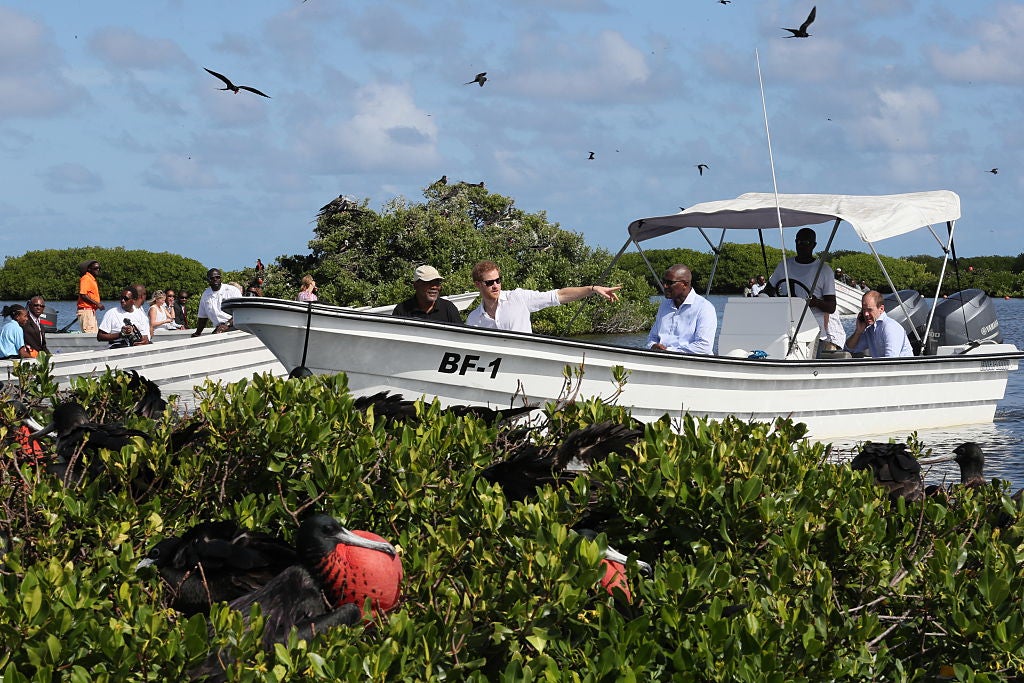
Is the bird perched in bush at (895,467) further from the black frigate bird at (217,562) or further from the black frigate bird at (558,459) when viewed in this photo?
the black frigate bird at (217,562)

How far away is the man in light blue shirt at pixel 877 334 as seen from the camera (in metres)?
12.8

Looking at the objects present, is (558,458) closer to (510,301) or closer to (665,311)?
(510,301)

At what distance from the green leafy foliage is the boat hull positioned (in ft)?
234

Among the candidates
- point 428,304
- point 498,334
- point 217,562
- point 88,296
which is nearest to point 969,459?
point 498,334

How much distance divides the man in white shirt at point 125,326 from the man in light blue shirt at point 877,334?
36.7 feet

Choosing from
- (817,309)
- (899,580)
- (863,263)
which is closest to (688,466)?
(899,580)

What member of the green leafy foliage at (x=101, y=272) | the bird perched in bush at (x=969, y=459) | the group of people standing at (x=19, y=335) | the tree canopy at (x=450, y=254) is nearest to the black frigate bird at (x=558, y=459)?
the bird perched in bush at (x=969, y=459)

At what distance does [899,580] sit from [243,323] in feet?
24.9

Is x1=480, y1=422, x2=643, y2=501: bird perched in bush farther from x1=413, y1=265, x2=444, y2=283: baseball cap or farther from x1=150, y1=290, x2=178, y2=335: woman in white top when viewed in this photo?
x1=150, y1=290, x2=178, y2=335: woman in white top

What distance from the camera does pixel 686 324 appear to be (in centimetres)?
1160

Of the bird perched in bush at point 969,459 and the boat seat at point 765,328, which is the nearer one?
the bird perched in bush at point 969,459

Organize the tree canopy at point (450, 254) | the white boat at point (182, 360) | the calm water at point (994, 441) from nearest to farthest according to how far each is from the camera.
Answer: the calm water at point (994, 441)
the white boat at point (182, 360)
the tree canopy at point (450, 254)

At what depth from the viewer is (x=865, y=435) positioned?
13117mm

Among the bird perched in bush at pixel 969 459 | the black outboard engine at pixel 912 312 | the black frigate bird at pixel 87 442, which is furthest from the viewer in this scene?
the black outboard engine at pixel 912 312
